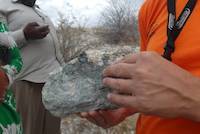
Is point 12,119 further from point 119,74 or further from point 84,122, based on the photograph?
point 84,122

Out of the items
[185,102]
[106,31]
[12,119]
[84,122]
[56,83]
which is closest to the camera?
[185,102]

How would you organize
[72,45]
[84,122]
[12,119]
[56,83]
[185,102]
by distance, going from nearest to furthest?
[185,102] < [56,83] < [12,119] < [84,122] < [72,45]

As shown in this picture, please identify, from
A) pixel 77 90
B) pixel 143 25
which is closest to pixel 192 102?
pixel 77 90

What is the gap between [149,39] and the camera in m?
1.65

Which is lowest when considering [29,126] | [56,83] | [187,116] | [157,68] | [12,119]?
[29,126]

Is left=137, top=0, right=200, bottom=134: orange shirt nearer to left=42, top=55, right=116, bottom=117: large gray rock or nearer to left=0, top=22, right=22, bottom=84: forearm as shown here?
left=42, top=55, right=116, bottom=117: large gray rock

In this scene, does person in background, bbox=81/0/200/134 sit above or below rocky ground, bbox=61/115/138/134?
above

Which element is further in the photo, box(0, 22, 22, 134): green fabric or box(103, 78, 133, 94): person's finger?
box(0, 22, 22, 134): green fabric

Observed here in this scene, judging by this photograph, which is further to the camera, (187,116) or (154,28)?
(154,28)

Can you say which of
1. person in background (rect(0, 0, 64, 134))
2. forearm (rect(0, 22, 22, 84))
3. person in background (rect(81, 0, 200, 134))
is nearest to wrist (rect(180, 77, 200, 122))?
person in background (rect(81, 0, 200, 134))

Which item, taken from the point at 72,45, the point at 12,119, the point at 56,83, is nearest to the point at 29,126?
the point at 12,119

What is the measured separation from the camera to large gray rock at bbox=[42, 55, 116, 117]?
156 cm

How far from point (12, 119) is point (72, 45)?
6.66 meters

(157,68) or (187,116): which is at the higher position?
(157,68)
